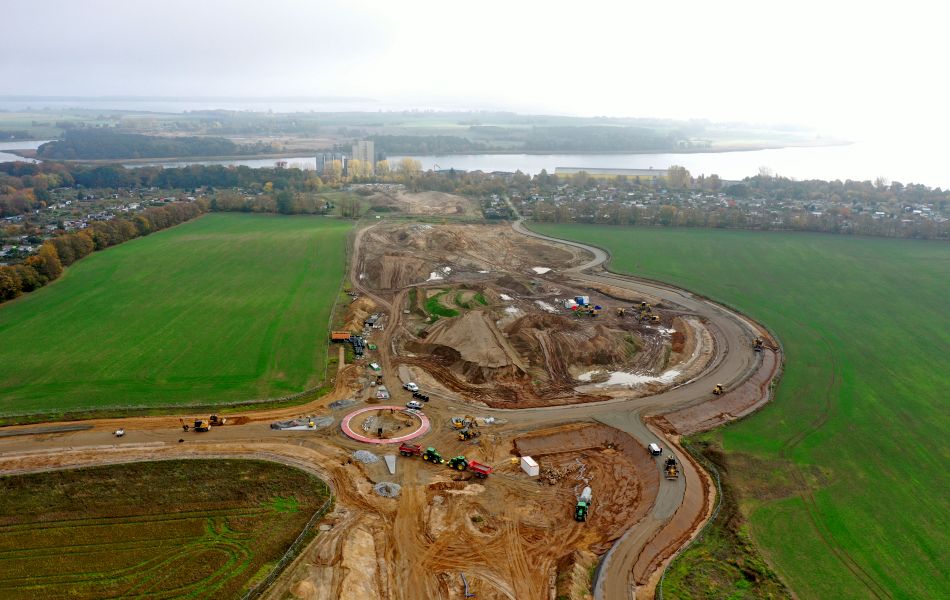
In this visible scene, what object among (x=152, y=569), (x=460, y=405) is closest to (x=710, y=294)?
(x=460, y=405)

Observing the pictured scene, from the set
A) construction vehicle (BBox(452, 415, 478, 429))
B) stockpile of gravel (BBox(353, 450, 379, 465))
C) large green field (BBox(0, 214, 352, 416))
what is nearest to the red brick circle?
stockpile of gravel (BBox(353, 450, 379, 465))

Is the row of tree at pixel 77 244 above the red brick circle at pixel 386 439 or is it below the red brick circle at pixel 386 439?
above

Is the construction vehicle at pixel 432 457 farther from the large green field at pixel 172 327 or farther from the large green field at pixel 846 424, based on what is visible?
the large green field at pixel 846 424

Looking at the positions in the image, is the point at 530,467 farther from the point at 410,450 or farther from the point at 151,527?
the point at 151,527

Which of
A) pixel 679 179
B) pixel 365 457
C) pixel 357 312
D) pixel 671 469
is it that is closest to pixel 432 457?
pixel 365 457

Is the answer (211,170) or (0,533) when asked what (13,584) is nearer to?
(0,533)

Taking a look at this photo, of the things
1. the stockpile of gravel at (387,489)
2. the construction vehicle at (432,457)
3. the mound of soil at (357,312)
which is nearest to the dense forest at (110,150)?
the mound of soil at (357,312)
